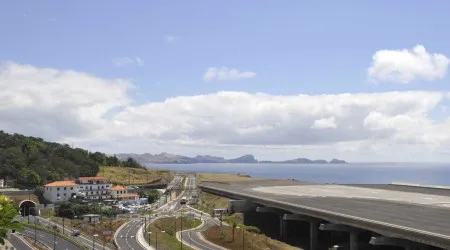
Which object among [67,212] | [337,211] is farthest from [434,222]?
[67,212]

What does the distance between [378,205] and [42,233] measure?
6113cm

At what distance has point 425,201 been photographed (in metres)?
88.9

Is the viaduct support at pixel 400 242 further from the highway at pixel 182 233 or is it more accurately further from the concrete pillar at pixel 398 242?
the highway at pixel 182 233

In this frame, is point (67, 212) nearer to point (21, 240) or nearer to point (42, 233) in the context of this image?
point (42, 233)

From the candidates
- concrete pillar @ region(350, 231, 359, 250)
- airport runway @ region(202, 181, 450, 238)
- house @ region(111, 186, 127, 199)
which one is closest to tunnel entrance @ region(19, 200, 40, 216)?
house @ region(111, 186, 127, 199)

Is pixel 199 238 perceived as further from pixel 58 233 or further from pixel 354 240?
pixel 354 240

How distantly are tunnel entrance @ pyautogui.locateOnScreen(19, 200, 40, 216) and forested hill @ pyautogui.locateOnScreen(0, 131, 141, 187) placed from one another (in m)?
22.3

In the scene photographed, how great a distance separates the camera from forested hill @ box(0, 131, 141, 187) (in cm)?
14650

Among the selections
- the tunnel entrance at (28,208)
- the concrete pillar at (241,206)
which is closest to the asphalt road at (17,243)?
the tunnel entrance at (28,208)

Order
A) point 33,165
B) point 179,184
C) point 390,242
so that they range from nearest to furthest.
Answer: point 390,242 < point 33,165 < point 179,184

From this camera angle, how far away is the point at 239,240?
80.5m

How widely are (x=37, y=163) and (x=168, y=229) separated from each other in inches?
3399

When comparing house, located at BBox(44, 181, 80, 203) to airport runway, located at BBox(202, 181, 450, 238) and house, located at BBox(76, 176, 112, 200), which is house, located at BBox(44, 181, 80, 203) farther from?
airport runway, located at BBox(202, 181, 450, 238)

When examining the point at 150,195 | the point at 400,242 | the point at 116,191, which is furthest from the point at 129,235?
the point at 150,195
